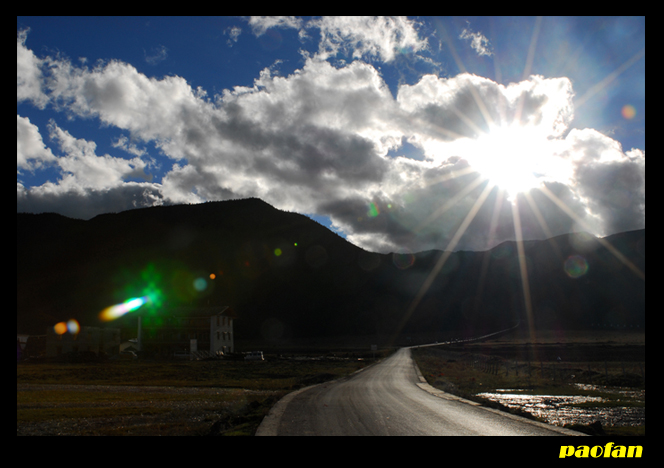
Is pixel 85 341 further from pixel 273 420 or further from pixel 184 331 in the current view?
pixel 273 420

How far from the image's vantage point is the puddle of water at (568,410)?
1506cm

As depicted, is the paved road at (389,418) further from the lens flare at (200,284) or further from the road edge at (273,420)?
the lens flare at (200,284)

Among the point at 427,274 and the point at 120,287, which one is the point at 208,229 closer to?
the point at 120,287

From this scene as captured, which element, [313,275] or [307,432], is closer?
[307,432]

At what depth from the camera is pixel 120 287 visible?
139 metres

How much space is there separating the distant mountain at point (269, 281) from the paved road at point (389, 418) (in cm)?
10988

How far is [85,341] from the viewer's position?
62.4 m

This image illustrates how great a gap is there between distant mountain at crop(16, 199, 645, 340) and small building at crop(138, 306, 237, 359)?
57.6 metres

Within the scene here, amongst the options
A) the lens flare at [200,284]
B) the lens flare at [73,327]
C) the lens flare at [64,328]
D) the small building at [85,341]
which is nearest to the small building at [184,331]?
the small building at [85,341]

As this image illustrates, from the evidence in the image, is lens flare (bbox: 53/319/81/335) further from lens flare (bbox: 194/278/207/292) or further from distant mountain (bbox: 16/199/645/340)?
lens flare (bbox: 194/278/207/292)

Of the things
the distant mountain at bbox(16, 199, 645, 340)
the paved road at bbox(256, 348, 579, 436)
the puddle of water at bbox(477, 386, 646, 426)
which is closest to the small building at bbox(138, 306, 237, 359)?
the paved road at bbox(256, 348, 579, 436)

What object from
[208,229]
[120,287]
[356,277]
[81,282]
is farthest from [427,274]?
[81,282]

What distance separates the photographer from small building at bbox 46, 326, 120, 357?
195 ft
